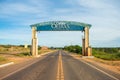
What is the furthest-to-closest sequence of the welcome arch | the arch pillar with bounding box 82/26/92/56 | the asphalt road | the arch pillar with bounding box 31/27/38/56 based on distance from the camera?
the arch pillar with bounding box 31/27/38/56 < the welcome arch < the arch pillar with bounding box 82/26/92/56 < the asphalt road

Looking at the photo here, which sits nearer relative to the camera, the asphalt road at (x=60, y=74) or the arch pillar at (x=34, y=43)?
the asphalt road at (x=60, y=74)

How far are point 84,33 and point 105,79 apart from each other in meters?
40.3

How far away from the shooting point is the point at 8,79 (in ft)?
47.8

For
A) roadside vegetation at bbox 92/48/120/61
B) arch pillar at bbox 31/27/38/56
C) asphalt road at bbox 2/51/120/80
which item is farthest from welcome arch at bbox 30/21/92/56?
asphalt road at bbox 2/51/120/80

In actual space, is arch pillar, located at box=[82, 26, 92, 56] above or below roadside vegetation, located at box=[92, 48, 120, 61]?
above

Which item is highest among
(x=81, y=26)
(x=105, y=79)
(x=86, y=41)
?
(x=81, y=26)

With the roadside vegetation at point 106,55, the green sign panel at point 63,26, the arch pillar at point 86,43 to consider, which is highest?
the green sign panel at point 63,26

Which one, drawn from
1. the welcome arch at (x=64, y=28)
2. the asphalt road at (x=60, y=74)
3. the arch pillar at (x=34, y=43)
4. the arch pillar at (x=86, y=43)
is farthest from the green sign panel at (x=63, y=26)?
the asphalt road at (x=60, y=74)

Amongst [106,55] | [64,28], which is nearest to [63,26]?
[64,28]

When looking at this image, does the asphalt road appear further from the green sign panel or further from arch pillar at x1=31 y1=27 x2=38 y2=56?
arch pillar at x1=31 y1=27 x2=38 y2=56

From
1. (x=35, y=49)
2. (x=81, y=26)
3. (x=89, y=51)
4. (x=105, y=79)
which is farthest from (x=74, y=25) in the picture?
(x=105, y=79)

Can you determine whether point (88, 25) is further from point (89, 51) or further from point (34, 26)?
point (34, 26)

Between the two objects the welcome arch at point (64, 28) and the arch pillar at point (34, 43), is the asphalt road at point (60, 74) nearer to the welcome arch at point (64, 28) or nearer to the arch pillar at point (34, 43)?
the welcome arch at point (64, 28)

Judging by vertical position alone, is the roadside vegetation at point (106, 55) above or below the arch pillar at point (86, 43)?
below
